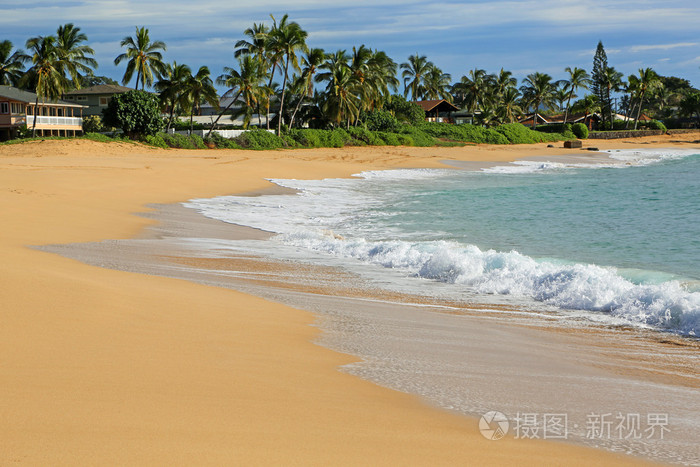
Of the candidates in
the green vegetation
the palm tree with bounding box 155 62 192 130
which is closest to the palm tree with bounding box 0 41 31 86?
the green vegetation

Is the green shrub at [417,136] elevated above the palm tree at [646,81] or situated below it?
below

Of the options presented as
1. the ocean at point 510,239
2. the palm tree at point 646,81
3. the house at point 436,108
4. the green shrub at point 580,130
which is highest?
the palm tree at point 646,81

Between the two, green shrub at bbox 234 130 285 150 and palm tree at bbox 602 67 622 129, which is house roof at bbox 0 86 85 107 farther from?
palm tree at bbox 602 67 622 129

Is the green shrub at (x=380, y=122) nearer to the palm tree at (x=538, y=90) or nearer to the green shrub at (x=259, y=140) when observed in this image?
the green shrub at (x=259, y=140)

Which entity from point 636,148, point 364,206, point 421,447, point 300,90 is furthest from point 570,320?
point 636,148

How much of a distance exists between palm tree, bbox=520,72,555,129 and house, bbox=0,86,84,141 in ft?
192

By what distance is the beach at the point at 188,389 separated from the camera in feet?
10.2

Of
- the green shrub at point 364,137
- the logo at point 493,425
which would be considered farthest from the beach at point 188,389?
the green shrub at point 364,137

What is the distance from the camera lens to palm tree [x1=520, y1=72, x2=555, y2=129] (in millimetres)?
90312

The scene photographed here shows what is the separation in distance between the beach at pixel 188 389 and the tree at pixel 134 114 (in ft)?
126

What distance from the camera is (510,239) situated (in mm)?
14062

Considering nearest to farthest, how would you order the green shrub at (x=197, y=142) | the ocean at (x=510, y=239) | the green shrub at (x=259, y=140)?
the ocean at (x=510, y=239) < the green shrub at (x=197, y=142) < the green shrub at (x=259, y=140)

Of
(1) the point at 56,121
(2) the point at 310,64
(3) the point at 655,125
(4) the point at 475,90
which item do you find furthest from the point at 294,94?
(3) the point at 655,125

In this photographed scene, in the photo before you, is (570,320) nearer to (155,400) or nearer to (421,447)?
(421,447)
